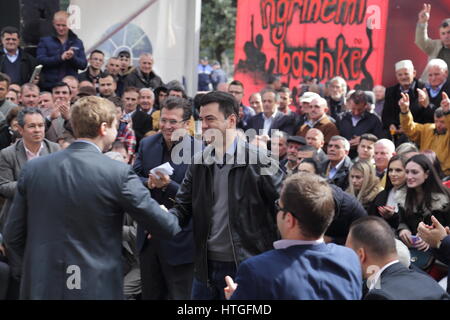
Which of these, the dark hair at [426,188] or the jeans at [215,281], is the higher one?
the dark hair at [426,188]

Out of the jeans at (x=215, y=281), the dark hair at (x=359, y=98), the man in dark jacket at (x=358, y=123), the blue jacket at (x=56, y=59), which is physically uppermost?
the blue jacket at (x=56, y=59)

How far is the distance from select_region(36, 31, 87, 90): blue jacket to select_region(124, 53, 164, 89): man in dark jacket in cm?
71

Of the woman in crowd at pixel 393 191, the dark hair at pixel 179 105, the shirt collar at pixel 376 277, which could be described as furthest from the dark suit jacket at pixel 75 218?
the woman in crowd at pixel 393 191

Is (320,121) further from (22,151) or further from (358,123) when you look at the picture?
(22,151)

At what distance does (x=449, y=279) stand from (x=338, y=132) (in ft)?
13.9

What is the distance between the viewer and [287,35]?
12578mm

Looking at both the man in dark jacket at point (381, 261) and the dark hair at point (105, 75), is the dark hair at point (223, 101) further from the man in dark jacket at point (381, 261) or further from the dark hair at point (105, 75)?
the dark hair at point (105, 75)

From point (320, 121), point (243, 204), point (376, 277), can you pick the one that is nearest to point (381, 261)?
point (376, 277)

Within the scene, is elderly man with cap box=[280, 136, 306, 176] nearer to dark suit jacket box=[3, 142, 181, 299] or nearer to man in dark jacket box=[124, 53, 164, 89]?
man in dark jacket box=[124, 53, 164, 89]

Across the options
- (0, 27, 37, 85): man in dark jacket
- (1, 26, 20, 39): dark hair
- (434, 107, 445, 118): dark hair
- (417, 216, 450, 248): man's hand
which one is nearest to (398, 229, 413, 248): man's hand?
(417, 216, 450, 248): man's hand

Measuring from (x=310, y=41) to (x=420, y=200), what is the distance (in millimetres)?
6477

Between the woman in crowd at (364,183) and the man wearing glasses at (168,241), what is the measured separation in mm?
1933

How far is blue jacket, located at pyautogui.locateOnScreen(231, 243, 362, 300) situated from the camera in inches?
119

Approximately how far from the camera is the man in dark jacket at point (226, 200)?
4.63 meters
